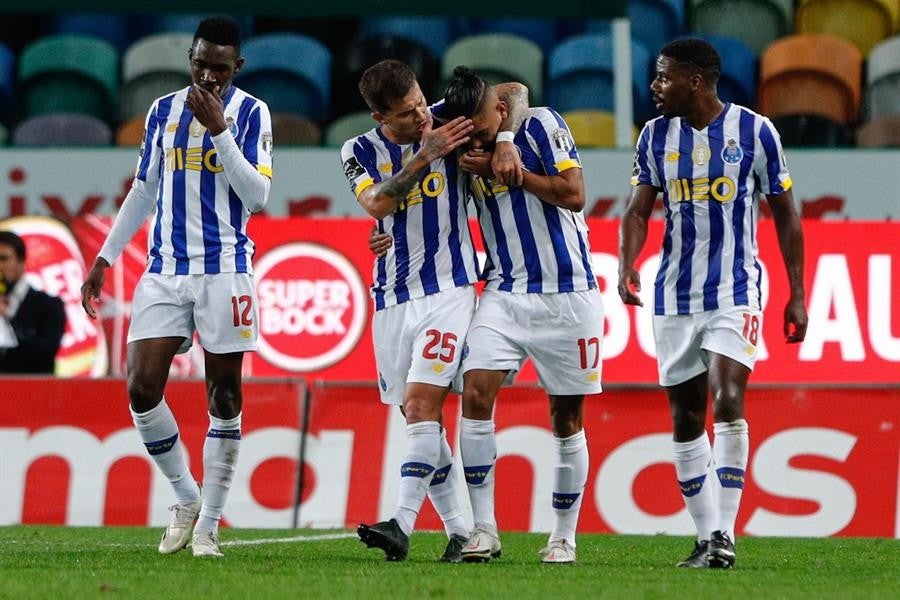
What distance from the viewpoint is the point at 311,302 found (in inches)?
467

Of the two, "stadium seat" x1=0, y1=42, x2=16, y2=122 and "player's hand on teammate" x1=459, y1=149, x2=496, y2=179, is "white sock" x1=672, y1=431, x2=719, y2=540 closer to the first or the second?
"player's hand on teammate" x1=459, y1=149, x2=496, y2=179

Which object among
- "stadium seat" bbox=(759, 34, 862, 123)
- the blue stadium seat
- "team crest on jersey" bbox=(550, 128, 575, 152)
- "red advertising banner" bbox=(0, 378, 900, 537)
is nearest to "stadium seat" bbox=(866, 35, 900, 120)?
"stadium seat" bbox=(759, 34, 862, 123)

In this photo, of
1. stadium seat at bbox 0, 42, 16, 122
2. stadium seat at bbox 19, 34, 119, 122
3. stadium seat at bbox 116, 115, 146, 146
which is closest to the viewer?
stadium seat at bbox 116, 115, 146, 146

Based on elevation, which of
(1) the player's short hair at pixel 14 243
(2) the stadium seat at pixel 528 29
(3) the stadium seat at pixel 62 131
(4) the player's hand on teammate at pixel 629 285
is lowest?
(4) the player's hand on teammate at pixel 629 285

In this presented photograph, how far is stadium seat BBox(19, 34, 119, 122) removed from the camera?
14031 millimetres

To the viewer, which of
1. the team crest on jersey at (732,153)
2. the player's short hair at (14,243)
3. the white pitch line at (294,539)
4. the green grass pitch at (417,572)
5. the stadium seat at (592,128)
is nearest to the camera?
the green grass pitch at (417,572)

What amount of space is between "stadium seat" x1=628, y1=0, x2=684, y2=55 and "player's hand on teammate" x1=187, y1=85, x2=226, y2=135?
29.2 ft

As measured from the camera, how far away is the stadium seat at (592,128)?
13.3m

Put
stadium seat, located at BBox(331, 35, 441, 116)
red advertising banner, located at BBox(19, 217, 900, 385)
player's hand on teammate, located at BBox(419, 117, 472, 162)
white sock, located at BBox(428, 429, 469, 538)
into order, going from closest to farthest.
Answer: player's hand on teammate, located at BBox(419, 117, 472, 162) < white sock, located at BBox(428, 429, 469, 538) < red advertising banner, located at BBox(19, 217, 900, 385) < stadium seat, located at BBox(331, 35, 441, 116)

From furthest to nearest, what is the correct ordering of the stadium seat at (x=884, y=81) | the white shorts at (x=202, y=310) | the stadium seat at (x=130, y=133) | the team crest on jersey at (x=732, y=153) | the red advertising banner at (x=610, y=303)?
the stadium seat at (x=884, y=81)
the stadium seat at (x=130, y=133)
the red advertising banner at (x=610, y=303)
the white shorts at (x=202, y=310)
the team crest on jersey at (x=732, y=153)

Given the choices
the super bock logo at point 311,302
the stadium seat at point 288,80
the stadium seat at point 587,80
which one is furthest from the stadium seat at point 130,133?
the stadium seat at point 587,80

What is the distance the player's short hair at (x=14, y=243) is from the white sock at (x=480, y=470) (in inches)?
198

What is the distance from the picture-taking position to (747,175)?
6.36 metres

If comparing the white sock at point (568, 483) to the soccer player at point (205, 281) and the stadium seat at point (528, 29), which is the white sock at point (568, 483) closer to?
the soccer player at point (205, 281)
